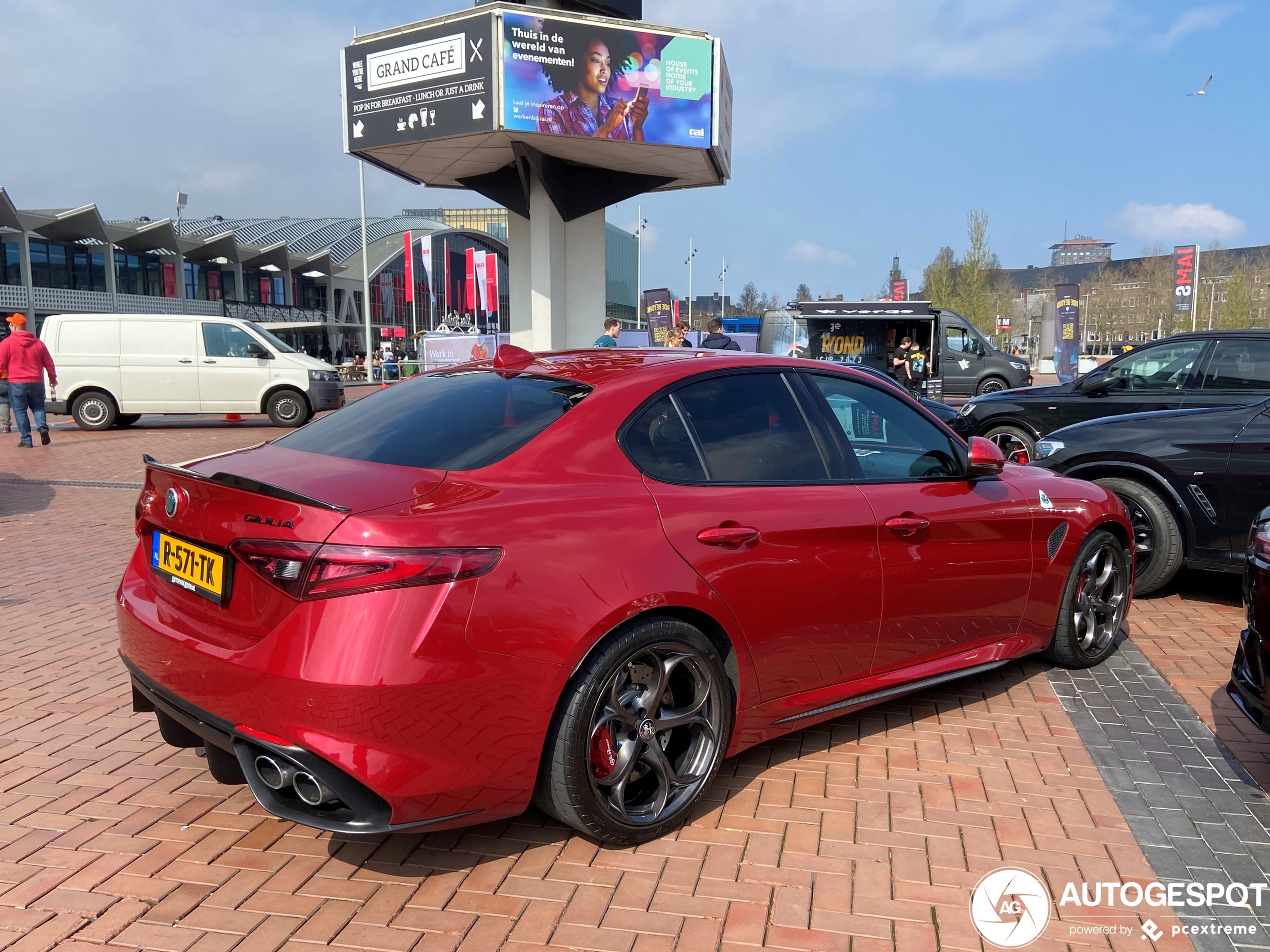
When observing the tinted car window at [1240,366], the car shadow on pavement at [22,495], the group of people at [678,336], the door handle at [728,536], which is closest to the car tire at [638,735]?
the door handle at [728,536]

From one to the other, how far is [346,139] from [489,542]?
72.8ft

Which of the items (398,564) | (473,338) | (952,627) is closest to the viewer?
(398,564)

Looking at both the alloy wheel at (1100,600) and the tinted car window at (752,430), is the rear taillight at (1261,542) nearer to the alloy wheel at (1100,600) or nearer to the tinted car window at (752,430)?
the alloy wheel at (1100,600)

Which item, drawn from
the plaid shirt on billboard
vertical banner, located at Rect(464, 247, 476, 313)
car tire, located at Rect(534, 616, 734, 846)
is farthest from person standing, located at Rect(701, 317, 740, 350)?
vertical banner, located at Rect(464, 247, 476, 313)

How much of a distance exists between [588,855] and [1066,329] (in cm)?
3049

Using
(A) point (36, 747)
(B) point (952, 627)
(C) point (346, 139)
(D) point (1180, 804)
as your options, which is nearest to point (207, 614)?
(A) point (36, 747)

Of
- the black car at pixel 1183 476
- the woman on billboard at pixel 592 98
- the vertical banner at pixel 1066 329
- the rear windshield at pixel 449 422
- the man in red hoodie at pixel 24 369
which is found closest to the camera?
the rear windshield at pixel 449 422

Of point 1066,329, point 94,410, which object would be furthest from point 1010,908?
point 1066,329

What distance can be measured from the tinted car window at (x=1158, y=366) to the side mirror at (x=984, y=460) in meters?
5.61

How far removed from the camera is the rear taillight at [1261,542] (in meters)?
3.19

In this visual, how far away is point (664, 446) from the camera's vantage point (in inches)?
121

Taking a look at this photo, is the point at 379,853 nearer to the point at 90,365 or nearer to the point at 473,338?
the point at 90,365

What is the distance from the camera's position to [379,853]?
2893mm

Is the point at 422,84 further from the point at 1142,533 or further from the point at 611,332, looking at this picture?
the point at 1142,533
